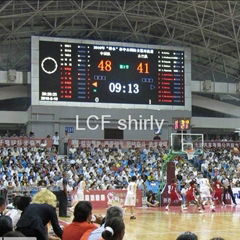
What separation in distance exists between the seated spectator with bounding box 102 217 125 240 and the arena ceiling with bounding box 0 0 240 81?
30886mm

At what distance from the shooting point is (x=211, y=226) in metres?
16.5

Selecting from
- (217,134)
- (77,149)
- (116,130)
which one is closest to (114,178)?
(77,149)

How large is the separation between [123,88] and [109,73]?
1352 millimetres

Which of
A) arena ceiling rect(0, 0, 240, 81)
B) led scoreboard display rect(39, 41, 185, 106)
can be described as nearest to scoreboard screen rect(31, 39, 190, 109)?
led scoreboard display rect(39, 41, 185, 106)

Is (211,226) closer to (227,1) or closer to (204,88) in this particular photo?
(227,1)

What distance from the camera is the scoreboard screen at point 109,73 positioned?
34.5 metres

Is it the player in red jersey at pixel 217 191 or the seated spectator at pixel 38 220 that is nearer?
the seated spectator at pixel 38 220

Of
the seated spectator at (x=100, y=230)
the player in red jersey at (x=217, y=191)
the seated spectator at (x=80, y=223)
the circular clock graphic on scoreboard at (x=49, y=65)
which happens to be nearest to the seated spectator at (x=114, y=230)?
the seated spectator at (x=100, y=230)

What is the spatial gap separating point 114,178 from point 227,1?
550 inches

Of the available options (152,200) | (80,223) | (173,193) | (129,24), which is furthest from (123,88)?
(80,223)

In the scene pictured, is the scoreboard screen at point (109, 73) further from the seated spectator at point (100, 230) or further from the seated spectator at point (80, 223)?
the seated spectator at point (100, 230)

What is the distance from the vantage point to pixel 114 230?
464 centimetres

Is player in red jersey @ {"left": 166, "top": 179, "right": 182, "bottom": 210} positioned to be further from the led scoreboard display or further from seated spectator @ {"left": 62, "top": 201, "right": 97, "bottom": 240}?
seated spectator @ {"left": 62, "top": 201, "right": 97, "bottom": 240}

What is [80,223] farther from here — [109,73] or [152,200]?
[109,73]
